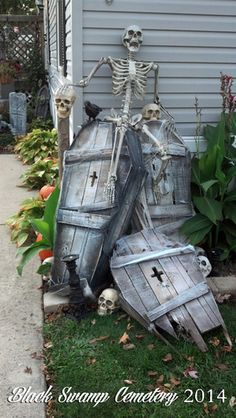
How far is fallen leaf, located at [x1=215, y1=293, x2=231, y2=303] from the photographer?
354 cm

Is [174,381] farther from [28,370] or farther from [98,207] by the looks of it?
[98,207]

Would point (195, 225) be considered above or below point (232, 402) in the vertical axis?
above

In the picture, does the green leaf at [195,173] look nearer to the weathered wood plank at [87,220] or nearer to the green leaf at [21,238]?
the weathered wood plank at [87,220]

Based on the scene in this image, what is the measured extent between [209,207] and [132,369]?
140 centimetres

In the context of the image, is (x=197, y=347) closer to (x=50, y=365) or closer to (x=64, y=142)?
(x=50, y=365)

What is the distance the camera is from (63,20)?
515cm

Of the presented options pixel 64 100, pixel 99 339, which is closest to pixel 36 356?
pixel 99 339

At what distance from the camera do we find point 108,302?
10.9ft

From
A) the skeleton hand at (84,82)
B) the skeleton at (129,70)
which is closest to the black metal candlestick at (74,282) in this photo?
the skeleton at (129,70)

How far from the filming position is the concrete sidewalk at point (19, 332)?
2.57m

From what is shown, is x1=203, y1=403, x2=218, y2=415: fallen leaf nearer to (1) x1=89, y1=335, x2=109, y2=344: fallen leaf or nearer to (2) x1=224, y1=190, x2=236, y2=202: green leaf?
(1) x1=89, y1=335, x2=109, y2=344: fallen leaf

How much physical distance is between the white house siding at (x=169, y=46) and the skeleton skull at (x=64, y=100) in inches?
14.9

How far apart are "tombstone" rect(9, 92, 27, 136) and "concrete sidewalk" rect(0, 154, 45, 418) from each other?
4.51 metres

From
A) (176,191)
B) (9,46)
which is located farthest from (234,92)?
(9,46)
